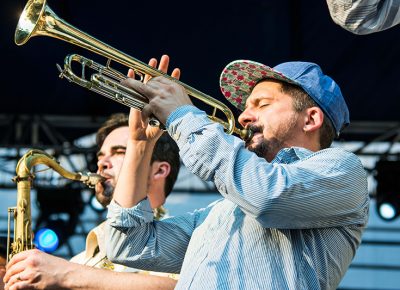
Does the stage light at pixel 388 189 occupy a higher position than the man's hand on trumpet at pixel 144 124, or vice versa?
the man's hand on trumpet at pixel 144 124

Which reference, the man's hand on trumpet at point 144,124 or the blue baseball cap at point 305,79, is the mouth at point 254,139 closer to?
the blue baseball cap at point 305,79

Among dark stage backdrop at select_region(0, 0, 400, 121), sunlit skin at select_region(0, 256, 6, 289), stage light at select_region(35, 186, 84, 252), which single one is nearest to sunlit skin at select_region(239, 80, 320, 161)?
sunlit skin at select_region(0, 256, 6, 289)

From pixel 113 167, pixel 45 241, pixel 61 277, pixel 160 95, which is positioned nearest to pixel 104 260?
pixel 113 167

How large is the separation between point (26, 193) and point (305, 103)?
5.44 feet

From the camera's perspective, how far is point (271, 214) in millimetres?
3162

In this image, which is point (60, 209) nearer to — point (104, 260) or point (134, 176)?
point (104, 260)

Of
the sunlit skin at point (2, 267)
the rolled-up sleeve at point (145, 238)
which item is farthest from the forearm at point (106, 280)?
the sunlit skin at point (2, 267)

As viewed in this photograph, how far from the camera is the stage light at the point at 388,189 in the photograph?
847 cm

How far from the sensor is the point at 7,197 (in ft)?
35.3

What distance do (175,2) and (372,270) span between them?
4987 millimetres

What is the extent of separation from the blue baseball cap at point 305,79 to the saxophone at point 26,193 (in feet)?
3.58

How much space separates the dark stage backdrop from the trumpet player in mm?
3472

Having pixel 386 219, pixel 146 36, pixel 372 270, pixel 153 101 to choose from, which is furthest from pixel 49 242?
pixel 372 270

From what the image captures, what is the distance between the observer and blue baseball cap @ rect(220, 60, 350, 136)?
12.3 ft
